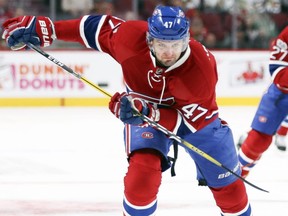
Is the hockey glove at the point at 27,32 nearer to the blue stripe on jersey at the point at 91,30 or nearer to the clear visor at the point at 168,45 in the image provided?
the blue stripe on jersey at the point at 91,30

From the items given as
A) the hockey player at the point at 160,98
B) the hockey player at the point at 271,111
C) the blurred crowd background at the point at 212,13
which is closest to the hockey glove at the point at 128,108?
the hockey player at the point at 160,98

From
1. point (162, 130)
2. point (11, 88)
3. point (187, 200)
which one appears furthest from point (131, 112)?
point (11, 88)

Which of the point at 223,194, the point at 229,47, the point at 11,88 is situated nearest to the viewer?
the point at 223,194

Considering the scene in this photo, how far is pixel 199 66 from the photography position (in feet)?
9.72

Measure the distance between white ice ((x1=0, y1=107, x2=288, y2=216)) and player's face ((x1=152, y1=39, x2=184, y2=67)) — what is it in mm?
1197

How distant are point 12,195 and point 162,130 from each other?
1.48m

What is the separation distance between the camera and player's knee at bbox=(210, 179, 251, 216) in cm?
313

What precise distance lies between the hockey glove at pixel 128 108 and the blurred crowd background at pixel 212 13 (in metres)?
5.67

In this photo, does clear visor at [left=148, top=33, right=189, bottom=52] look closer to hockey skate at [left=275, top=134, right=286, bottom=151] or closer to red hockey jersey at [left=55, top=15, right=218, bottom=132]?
→ red hockey jersey at [left=55, top=15, right=218, bottom=132]

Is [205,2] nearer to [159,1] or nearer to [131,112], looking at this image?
[159,1]

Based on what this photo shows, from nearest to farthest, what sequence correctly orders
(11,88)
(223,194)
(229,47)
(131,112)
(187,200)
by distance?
(131,112) → (223,194) → (187,200) → (11,88) → (229,47)

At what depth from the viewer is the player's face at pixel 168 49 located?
2861 mm

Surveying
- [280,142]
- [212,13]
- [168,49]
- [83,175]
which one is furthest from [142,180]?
[212,13]

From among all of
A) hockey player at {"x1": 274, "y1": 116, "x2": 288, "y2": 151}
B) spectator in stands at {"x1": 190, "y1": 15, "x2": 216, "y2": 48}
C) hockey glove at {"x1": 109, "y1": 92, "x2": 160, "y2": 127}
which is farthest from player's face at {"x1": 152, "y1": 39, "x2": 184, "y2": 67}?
spectator in stands at {"x1": 190, "y1": 15, "x2": 216, "y2": 48}
